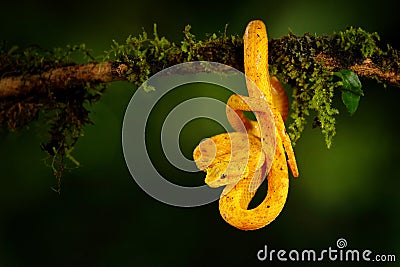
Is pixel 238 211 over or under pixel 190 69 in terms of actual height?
under

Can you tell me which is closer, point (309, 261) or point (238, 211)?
point (238, 211)

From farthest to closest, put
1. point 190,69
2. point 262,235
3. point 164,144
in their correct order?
point 262,235
point 164,144
point 190,69

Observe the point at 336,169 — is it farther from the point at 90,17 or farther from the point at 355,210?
the point at 90,17

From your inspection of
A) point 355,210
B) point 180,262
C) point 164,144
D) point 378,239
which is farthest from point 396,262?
point 164,144

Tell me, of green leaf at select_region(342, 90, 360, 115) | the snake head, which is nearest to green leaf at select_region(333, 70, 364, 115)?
green leaf at select_region(342, 90, 360, 115)

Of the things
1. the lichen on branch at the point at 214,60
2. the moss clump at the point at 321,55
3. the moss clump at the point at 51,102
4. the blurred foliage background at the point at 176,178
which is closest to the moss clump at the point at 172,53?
the lichen on branch at the point at 214,60

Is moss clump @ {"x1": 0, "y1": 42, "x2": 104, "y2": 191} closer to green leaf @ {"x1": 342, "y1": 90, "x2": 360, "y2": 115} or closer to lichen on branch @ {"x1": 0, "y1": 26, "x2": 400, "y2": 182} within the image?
lichen on branch @ {"x1": 0, "y1": 26, "x2": 400, "y2": 182}

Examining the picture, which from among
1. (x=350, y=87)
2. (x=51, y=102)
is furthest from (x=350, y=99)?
(x=51, y=102)
